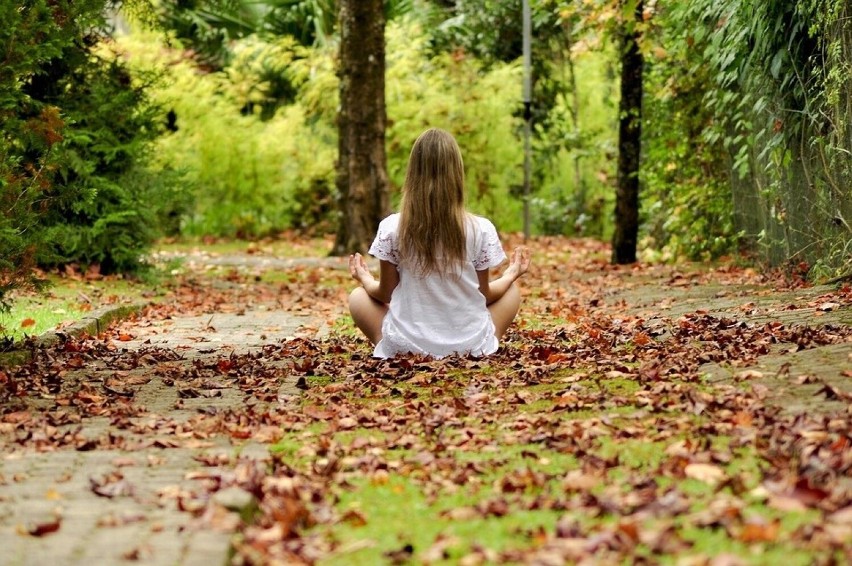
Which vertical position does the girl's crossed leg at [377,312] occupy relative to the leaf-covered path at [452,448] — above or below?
above

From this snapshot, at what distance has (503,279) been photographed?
8.31 metres

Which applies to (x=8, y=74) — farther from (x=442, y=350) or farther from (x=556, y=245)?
(x=556, y=245)

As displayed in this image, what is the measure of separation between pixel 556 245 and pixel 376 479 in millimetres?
18992

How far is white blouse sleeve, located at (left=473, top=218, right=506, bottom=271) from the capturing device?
26.1 feet

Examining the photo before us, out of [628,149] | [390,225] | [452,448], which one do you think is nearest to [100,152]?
[628,149]

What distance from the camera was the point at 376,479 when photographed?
16.3 ft

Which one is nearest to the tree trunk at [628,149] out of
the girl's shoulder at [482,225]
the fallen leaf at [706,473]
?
the girl's shoulder at [482,225]

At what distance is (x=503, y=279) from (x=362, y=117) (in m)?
10.6

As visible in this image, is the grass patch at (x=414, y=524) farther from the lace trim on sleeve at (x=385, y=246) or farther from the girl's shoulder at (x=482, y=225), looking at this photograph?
the girl's shoulder at (x=482, y=225)

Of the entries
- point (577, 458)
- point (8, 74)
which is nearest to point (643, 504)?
point (577, 458)

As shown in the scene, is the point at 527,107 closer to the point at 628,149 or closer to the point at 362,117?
the point at 362,117

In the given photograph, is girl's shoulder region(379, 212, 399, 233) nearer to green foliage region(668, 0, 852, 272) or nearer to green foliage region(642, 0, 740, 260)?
green foliage region(668, 0, 852, 272)

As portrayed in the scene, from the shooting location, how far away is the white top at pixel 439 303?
7.96 meters

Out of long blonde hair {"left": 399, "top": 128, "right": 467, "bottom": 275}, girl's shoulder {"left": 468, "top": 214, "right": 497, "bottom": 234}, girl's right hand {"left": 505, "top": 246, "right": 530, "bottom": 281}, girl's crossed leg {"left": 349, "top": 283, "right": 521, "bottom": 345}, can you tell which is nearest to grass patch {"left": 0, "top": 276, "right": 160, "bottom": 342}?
girl's crossed leg {"left": 349, "top": 283, "right": 521, "bottom": 345}
